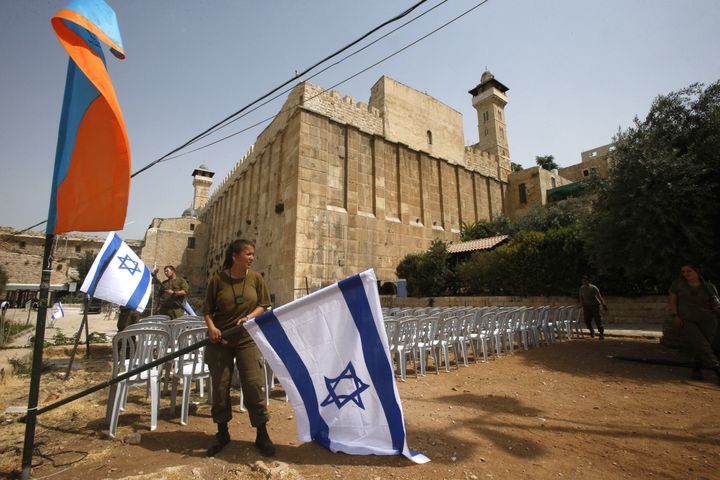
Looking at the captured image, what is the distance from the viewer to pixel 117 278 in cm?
547

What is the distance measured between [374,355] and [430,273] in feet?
45.3

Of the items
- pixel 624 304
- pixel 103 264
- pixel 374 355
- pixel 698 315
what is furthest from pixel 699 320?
pixel 103 264

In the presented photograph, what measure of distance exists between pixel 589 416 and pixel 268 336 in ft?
11.3

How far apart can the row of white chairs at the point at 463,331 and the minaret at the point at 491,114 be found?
25447 millimetres

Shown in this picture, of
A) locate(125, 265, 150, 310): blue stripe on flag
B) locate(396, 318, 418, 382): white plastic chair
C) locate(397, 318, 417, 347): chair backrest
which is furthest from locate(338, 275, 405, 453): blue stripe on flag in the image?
locate(125, 265, 150, 310): blue stripe on flag

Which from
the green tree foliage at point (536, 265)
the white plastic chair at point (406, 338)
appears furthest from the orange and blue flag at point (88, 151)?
the green tree foliage at point (536, 265)

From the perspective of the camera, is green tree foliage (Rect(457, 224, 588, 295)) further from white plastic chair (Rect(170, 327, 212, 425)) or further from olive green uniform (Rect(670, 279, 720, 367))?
white plastic chair (Rect(170, 327, 212, 425))

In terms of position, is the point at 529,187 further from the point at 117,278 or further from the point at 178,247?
the point at 178,247

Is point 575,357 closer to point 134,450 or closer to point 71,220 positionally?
point 134,450

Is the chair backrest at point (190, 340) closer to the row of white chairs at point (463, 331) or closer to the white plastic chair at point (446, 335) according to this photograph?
the row of white chairs at point (463, 331)

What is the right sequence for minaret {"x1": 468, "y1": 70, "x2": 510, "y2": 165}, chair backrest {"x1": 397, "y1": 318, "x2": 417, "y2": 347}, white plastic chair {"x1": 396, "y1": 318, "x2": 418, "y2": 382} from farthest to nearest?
1. minaret {"x1": 468, "y1": 70, "x2": 510, "y2": 165}
2. chair backrest {"x1": 397, "y1": 318, "x2": 417, "y2": 347}
3. white plastic chair {"x1": 396, "y1": 318, "x2": 418, "y2": 382}

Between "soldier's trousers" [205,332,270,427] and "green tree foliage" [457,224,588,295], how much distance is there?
1075 cm

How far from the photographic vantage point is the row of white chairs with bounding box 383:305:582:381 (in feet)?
17.4

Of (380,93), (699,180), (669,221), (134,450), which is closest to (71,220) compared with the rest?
(134,450)
